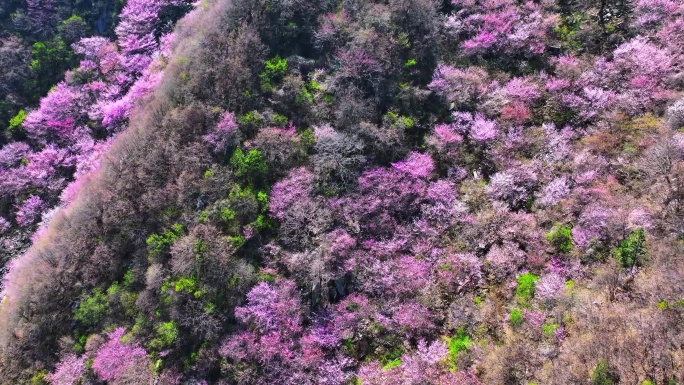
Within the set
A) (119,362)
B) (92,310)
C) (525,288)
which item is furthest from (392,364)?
(92,310)

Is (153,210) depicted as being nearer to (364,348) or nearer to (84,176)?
(84,176)

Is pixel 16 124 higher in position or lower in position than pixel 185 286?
higher

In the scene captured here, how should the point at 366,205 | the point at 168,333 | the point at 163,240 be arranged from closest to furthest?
the point at 168,333 < the point at 366,205 < the point at 163,240

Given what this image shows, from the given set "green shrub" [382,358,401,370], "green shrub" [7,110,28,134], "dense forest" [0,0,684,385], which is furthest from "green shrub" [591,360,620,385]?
"green shrub" [7,110,28,134]

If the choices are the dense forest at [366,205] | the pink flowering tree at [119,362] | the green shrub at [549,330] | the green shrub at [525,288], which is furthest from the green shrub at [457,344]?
the pink flowering tree at [119,362]

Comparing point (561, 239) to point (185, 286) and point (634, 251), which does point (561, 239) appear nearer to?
point (634, 251)
